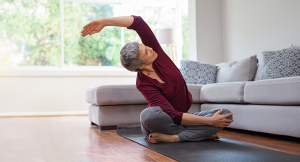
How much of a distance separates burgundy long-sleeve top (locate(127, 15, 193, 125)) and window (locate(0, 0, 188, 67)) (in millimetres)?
4272

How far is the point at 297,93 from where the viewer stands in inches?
80.9

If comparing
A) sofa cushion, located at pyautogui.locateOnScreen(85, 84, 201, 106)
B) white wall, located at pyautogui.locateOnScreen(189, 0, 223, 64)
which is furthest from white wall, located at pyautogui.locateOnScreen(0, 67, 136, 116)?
sofa cushion, located at pyautogui.locateOnScreen(85, 84, 201, 106)

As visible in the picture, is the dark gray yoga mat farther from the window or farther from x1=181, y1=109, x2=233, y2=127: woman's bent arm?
the window

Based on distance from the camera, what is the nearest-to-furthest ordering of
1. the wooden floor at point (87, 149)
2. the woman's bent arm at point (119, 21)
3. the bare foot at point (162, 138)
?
1. the wooden floor at point (87, 149)
2. the woman's bent arm at point (119, 21)
3. the bare foot at point (162, 138)

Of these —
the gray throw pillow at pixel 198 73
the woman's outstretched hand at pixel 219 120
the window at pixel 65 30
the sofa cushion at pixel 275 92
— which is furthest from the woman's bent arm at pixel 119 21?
the window at pixel 65 30

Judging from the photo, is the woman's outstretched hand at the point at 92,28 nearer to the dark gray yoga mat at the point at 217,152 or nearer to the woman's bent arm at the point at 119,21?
the woman's bent arm at the point at 119,21

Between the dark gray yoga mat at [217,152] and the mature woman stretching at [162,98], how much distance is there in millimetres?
88

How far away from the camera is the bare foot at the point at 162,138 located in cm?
207

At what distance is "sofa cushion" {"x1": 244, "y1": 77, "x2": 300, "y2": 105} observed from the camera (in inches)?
82.0

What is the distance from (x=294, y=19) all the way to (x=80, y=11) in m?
4.08

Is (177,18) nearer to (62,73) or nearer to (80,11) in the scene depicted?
(80,11)

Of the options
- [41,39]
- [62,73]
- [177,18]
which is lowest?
[62,73]

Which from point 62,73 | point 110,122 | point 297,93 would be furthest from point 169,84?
point 62,73

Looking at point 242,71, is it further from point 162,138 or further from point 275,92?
point 162,138
